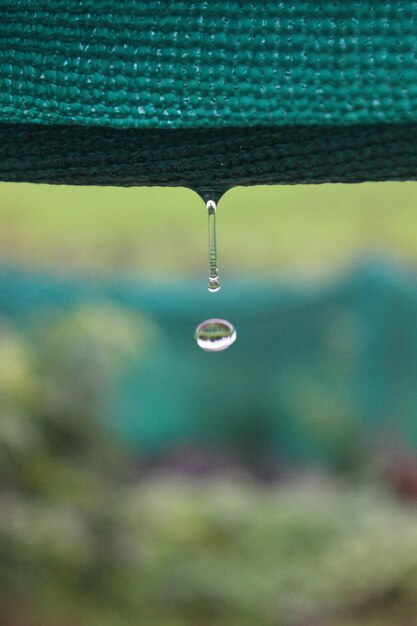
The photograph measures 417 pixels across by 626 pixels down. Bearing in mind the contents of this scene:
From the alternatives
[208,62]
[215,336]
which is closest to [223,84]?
[208,62]

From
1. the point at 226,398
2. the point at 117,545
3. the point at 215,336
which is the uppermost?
the point at 226,398

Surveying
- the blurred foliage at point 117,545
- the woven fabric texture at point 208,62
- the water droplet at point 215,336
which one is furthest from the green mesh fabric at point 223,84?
the blurred foliage at point 117,545

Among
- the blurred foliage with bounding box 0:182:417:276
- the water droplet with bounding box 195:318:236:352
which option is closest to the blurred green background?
the blurred foliage with bounding box 0:182:417:276

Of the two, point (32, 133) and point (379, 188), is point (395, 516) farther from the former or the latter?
point (32, 133)

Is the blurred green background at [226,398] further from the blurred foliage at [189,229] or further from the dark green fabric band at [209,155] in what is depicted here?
the dark green fabric band at [209,155]

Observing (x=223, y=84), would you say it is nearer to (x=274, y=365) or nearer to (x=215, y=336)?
(x=215, y=336)

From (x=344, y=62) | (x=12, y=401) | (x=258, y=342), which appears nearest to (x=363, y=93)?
(x=344, y=62)
